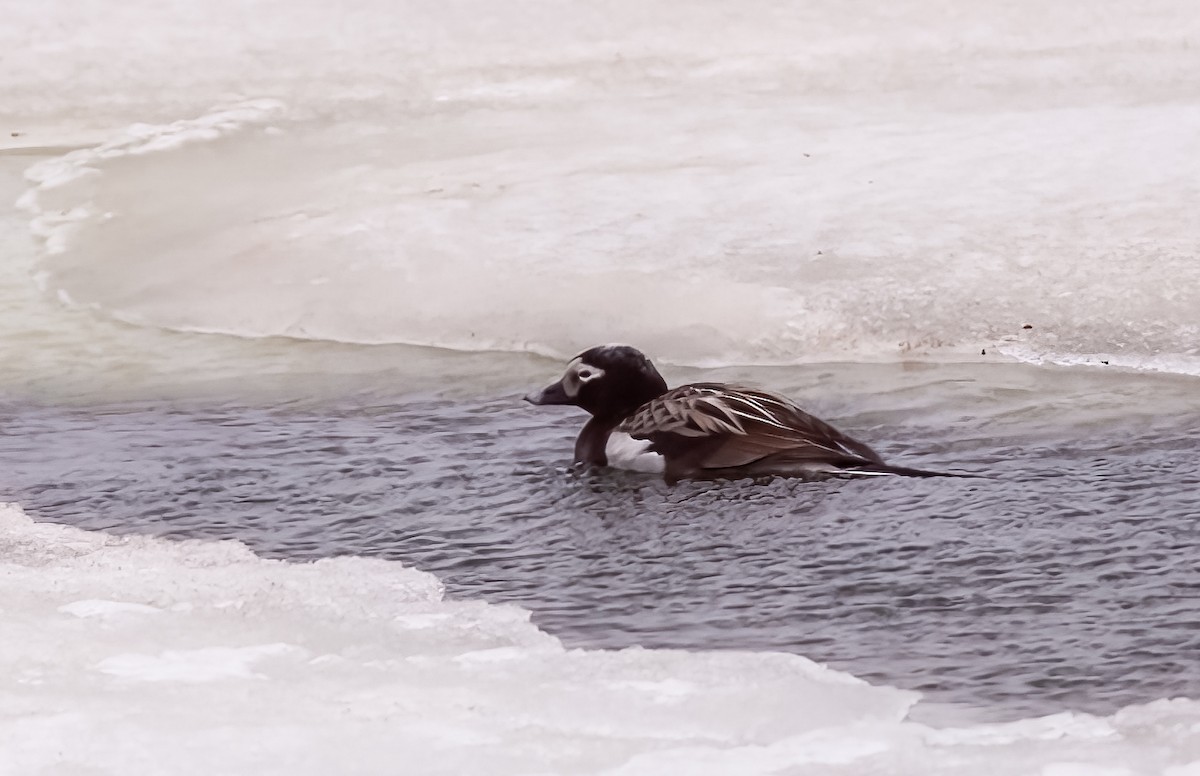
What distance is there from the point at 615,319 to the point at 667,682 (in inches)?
180

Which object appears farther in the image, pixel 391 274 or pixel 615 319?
pixel 391 274

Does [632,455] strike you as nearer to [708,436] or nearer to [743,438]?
[708,436]

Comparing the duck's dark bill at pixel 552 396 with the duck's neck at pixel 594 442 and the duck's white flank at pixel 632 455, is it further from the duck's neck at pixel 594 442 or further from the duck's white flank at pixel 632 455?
the duck's white flank at pixel 632 455

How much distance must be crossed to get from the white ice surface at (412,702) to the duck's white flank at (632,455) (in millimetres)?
1435

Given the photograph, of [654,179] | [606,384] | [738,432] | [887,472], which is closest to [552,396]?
[606,384]

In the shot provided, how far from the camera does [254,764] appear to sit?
4223 millimetres

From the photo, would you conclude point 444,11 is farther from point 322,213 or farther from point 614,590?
point 614,590

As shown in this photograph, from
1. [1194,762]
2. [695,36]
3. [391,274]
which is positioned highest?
[695,36]

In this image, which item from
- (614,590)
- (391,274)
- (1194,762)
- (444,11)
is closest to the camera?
(1194,762)

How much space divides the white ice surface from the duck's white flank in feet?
4.71

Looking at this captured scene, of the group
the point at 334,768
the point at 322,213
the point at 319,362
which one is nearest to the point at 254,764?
the point at 334,768

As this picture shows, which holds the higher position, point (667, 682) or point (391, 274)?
point (391, 274)

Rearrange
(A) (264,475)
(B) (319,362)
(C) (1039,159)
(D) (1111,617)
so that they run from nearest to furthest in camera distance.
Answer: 1. (D) (1111,617)
2. (A) (264,475)
3. (B) (319,362)
4. (C) (1039,159)

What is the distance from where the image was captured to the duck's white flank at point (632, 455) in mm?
6863
